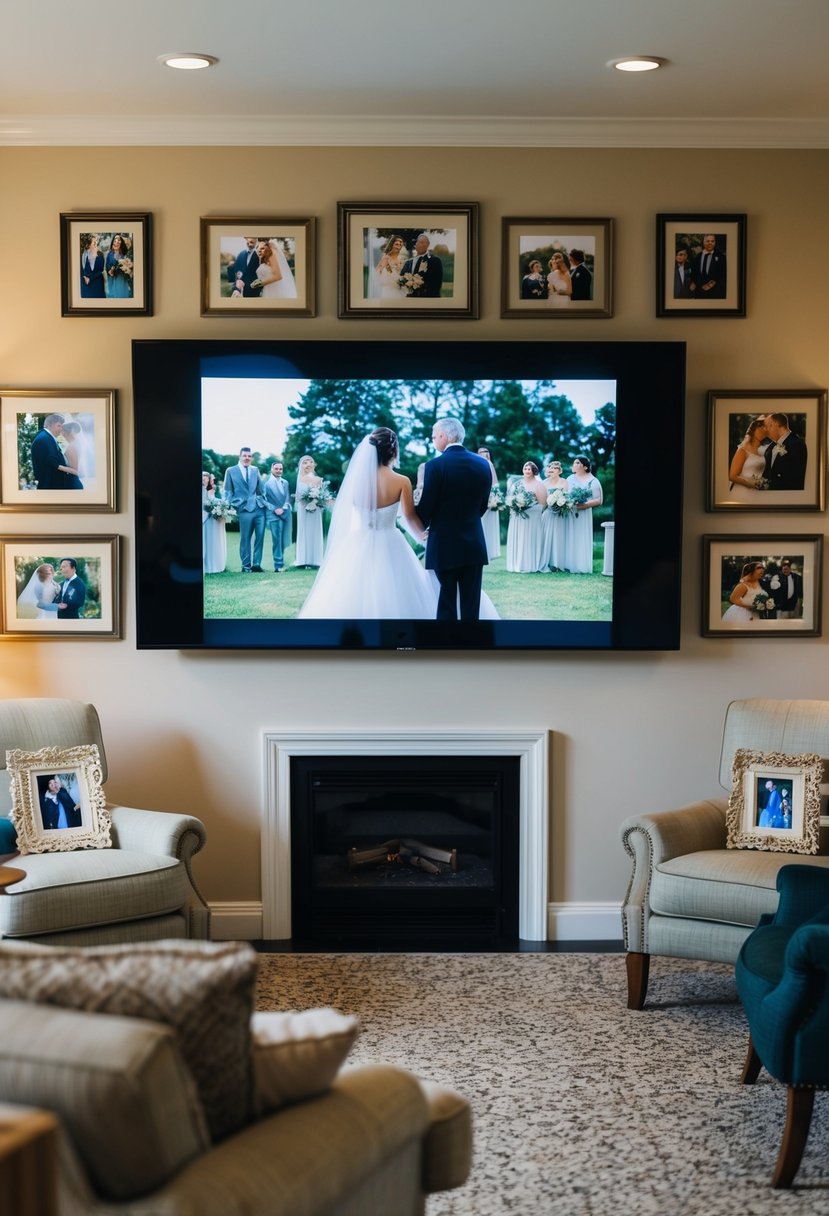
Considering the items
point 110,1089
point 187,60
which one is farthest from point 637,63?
point 110,1089

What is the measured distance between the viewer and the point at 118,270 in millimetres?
4660

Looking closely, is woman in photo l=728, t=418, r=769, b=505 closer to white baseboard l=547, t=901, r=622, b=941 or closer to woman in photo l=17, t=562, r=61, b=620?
white baseboard l=547, t=901, r=622, b=941

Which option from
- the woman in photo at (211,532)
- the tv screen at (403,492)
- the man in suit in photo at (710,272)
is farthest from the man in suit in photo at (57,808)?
the man in suit in photo at (710,272)

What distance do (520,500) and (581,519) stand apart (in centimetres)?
24

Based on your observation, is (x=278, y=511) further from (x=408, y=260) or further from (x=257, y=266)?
(x=408, y=260)

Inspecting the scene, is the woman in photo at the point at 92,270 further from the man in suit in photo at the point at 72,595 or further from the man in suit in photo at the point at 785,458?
the man in suit in photo at the point at 785,458

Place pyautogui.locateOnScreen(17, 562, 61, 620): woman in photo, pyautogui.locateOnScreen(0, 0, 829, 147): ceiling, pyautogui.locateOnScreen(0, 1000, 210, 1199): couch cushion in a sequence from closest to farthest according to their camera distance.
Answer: pyautogui.locateOnScreen(0, 1000, 210, 1199): couch cushion → pyautogui.locateOnScreen(0, 0, 829, 147): ceiling → pyautogui.locateOnScreen(17, 562, 61, 620): woman in photo

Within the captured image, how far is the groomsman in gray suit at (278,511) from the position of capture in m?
4.63

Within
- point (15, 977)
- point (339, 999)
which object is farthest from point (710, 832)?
point (15, 977)

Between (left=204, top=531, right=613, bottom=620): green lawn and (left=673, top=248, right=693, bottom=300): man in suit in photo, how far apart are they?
0.99m

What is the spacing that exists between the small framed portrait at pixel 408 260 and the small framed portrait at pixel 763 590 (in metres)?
1.36

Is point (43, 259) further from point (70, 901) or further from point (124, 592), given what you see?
point (70, 901)

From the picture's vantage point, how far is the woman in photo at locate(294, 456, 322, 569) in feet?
15.2

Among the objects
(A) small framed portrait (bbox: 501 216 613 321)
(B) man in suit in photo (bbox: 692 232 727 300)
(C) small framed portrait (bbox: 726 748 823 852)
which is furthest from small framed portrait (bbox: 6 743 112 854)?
(B) man in suit in photo (bbox: 692 232 727 300)
